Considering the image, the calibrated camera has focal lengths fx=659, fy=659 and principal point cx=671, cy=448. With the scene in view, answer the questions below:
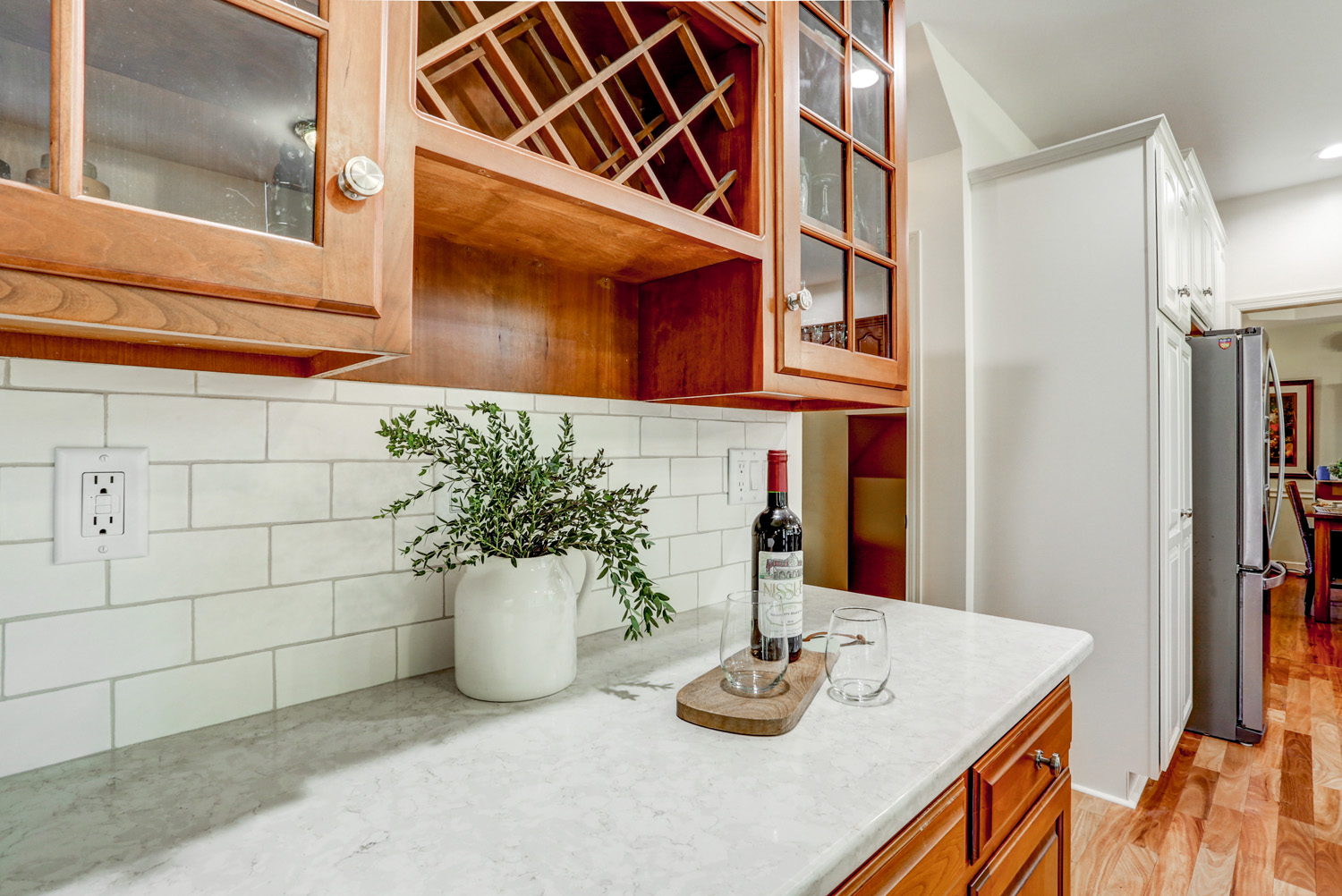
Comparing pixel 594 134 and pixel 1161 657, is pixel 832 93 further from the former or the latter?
pixel 1161 657

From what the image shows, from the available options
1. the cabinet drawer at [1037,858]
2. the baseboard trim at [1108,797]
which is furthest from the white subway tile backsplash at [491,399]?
the baseboard trim at [1108,797]

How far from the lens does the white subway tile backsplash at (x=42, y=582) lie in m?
0.72

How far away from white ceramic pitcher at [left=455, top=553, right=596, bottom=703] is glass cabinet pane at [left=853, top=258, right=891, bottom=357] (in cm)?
80

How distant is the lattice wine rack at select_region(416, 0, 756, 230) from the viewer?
0.80 metres

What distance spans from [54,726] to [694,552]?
3.46 ft

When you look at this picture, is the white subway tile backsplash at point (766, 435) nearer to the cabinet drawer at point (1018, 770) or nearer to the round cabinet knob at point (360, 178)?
the cabinet drawer at point (1018, 770)

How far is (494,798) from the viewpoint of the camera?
0.68m

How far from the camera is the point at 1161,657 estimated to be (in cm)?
215

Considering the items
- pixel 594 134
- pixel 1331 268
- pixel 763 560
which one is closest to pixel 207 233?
pixel 594 134

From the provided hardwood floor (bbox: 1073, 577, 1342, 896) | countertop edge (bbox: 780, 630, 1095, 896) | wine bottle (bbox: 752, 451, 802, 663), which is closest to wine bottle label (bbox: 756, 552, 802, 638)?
wine bottle (bbox: 752, 451, 802, 663)

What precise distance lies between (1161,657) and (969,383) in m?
1.08

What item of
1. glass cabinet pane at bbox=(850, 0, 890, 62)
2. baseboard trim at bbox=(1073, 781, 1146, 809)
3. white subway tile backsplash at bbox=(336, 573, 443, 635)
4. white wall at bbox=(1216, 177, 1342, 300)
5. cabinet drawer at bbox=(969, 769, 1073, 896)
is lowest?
baseboard trim at bbox=(1073, 781, 1146, 809)

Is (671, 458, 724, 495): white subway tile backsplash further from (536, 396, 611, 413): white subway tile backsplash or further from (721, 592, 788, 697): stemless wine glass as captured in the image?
(721, 592, 788, 697): stemless wine glass

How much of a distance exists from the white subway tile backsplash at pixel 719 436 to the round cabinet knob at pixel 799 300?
1.34 feet
